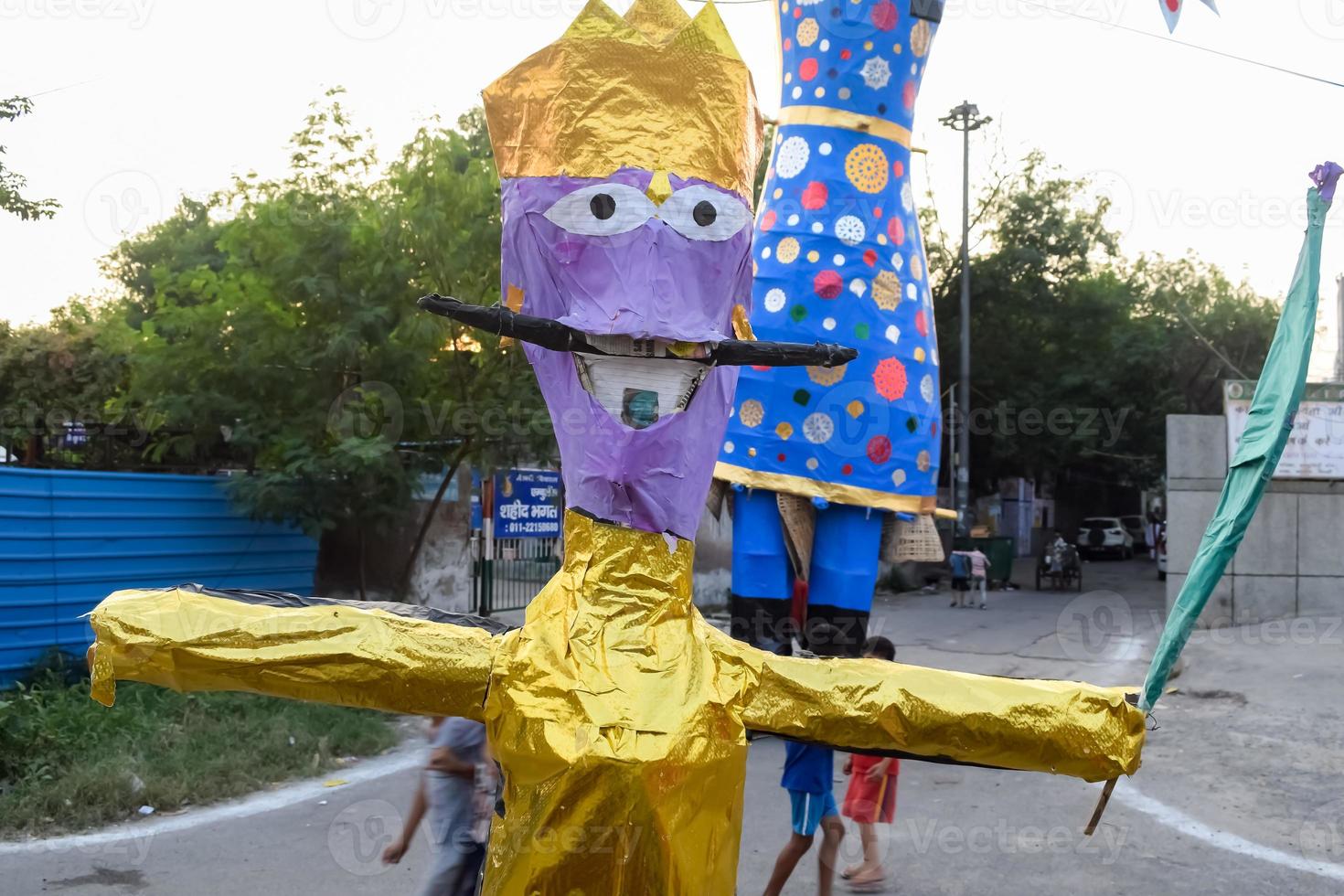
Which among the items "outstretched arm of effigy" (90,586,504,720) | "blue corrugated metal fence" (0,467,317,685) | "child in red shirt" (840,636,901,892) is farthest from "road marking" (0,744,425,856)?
"outstretched arm of effigy" (90,586,504,720)

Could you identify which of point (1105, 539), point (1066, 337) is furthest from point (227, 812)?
point (1105, 539)

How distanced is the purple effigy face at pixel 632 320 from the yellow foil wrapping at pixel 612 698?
0.12 m

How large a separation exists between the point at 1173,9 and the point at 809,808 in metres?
3.22

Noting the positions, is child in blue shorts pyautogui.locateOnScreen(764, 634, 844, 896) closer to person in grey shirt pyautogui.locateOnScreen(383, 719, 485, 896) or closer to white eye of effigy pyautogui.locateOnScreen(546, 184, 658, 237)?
person in grey shirt pyautogui.locateOnScreen(383, 719, 485, 896)

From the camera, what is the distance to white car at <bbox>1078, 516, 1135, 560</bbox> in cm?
2528

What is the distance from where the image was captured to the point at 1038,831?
18.0ft

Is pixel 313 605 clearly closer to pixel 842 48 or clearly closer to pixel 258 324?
pixel 842 48

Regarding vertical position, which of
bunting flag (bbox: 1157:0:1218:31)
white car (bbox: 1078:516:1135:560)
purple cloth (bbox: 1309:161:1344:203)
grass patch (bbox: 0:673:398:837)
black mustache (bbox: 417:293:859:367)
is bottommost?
white car (bbox: 1078:516:1135:560)

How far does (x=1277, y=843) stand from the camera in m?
5.32

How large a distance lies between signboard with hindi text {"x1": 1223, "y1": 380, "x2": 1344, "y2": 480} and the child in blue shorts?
7.92 metres

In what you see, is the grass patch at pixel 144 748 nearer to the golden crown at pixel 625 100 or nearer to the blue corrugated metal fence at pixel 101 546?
the blue corrugated metal fence at pixel 101 546

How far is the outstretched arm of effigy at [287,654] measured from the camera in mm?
2400

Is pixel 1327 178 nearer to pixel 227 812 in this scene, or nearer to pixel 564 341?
pixel 564 341

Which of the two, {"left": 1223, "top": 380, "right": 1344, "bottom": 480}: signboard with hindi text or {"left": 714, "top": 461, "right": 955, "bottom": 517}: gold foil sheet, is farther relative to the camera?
{"left": 1223, "top": 380, "right": 1344, "bottom": 480}: signboard with hindi text
